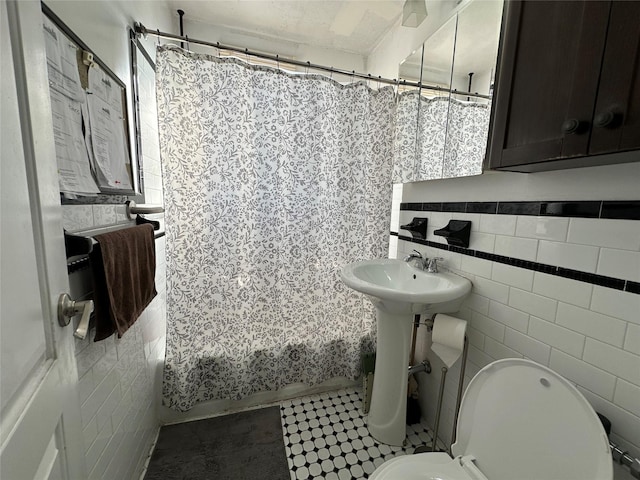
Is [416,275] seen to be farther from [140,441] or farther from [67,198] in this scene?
[140,441]

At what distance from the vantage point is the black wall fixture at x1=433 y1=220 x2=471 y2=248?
1.21 m

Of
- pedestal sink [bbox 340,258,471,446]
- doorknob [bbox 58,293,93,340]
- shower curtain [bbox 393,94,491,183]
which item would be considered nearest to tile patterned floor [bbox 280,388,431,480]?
pedestal sink [bbox 340,258,471,446]

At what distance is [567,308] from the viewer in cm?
86

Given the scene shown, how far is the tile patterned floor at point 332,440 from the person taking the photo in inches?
51.5

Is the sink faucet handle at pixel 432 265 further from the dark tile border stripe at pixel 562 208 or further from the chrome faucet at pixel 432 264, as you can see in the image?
the dark tile border stripe at pixel 562 208

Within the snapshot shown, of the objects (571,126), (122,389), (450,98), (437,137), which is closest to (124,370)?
(122,389)

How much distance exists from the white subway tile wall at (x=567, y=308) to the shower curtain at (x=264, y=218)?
730mm

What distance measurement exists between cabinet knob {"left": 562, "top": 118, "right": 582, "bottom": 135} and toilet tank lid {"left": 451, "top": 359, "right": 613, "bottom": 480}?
2.05ft

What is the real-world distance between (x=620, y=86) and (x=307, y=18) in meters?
1.73

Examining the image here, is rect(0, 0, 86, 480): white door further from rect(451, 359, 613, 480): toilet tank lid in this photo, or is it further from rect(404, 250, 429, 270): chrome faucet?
rect(404, 250, 429, 270): chrome faucet

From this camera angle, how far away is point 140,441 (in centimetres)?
126

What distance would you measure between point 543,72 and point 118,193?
1446mm

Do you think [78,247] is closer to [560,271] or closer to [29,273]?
[29,273]

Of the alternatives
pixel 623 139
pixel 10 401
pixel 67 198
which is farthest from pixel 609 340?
pixel 67 198
